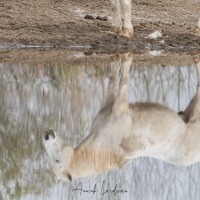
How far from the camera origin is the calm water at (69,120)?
9539 mm

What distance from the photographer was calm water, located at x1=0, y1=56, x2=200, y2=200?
376 inches

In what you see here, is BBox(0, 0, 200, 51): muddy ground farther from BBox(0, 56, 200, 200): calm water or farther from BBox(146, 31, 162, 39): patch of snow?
BBox(0, 56, 200, 200): calm water

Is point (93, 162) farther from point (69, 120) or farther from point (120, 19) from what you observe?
point (120, 19)

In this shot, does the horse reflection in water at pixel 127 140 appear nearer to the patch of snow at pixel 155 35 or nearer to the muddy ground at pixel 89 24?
the muddy ground at pixel 89 24

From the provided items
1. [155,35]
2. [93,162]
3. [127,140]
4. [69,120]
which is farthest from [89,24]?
[93,162]

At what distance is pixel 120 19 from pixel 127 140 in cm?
510

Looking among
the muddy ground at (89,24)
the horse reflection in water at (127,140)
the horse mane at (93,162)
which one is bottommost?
the muddy ground at (89,24)

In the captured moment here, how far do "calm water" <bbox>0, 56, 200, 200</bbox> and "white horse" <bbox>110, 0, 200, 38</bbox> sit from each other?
1653 millimetres

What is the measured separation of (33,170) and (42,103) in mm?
2082

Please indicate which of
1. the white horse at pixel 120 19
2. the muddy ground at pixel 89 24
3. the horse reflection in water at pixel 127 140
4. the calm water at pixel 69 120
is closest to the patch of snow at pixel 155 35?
the muddy ground at pixel 89 24

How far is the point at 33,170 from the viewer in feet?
32.0

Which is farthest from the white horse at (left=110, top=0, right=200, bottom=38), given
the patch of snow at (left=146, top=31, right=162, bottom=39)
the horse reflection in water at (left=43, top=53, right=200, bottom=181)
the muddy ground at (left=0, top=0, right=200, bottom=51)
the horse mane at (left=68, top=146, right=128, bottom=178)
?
the horse mane at (left=68, top=146, right=128, bottom=178)

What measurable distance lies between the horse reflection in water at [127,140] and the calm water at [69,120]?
5.5 inches

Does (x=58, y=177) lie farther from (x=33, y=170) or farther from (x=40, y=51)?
(x=40, y=51)
